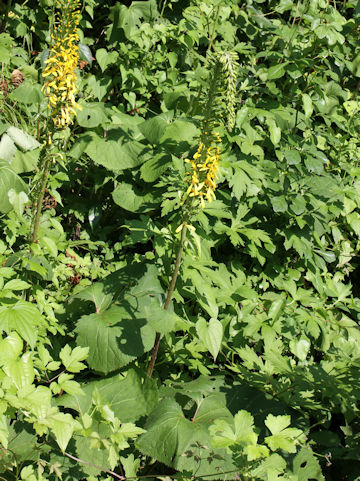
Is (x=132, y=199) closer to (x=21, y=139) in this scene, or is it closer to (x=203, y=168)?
(x=21, y=139)

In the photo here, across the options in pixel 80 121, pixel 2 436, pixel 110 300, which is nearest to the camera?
pixel 2 436

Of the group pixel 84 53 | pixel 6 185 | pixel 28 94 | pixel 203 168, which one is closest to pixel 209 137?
pixel 203 168

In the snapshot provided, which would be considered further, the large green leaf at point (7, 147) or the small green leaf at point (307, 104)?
the small green leaf at point (307, 104)

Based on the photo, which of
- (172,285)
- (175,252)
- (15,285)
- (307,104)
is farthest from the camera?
(307,104)

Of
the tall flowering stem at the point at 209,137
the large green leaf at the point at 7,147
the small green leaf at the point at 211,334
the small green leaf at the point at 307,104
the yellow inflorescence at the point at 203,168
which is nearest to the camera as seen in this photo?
the tall flowering stem at the point at 209,137

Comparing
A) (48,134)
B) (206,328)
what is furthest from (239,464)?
(48,134)

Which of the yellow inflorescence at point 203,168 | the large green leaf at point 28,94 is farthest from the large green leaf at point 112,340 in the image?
the large green leaf at point 28,94

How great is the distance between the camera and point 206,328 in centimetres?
235

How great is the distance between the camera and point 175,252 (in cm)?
270

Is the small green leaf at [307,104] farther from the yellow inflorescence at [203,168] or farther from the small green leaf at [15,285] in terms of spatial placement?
the small green leaf at [15,285]

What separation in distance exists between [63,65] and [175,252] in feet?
3.78

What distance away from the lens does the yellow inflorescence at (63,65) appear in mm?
2168

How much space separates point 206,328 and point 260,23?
313 cm

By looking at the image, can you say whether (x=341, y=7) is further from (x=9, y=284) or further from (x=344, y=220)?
(x=9, y=284)
